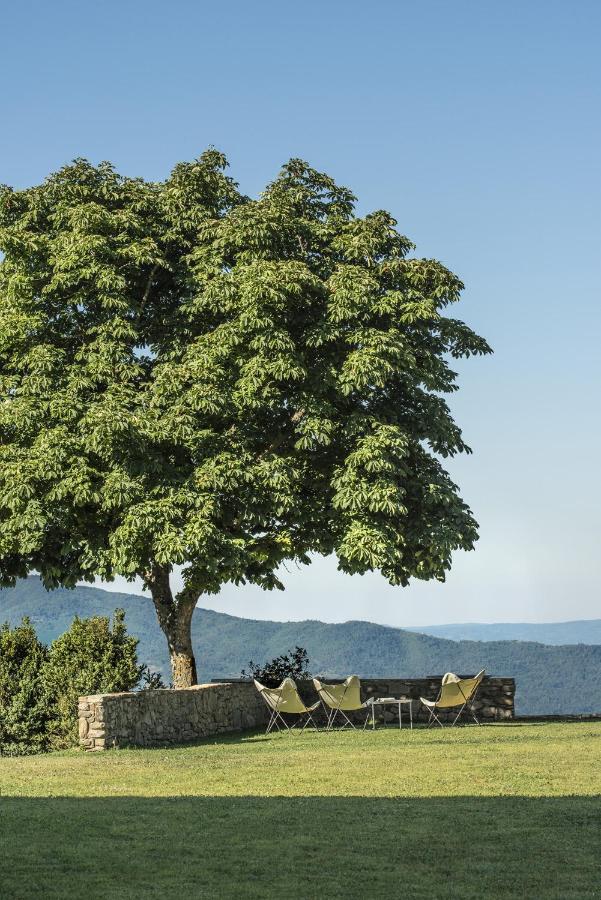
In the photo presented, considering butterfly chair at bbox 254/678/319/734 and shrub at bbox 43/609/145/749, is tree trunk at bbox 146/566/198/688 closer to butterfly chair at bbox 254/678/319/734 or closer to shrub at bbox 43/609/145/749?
shrub at bbox 43/609/145/749

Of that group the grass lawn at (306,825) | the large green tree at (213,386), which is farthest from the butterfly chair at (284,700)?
the grass lawn at (306,825)

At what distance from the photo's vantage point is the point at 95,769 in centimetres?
1383

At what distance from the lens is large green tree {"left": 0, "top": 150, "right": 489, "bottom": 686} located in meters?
18.6

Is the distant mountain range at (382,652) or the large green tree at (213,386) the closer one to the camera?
the large green tree at (213,386)

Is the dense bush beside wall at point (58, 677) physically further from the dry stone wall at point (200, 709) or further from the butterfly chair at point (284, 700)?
the butterfly chair at point (284, 700)

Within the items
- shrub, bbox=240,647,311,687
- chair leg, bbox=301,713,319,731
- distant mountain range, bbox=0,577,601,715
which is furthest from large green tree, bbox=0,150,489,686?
distant mountain range, bbox=0,577,601,715

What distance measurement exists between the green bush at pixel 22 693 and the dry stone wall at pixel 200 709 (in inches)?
136

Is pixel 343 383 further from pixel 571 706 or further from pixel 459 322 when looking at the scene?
pixel 571 706

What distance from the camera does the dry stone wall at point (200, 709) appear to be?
16875 mm

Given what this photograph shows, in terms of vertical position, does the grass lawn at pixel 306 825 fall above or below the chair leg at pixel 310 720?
below

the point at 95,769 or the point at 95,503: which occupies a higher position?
the point at 95,503

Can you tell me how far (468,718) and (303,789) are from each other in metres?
10.6

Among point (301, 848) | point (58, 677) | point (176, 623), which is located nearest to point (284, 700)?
point (176, 623)

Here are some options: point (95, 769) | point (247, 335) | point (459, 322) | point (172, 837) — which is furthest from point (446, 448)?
point (172, 837)
